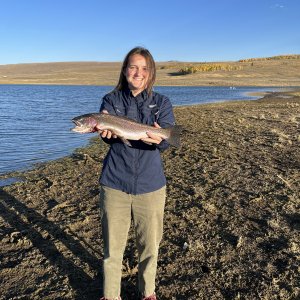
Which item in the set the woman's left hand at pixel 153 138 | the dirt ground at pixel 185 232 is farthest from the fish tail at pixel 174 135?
the dirt ground at pixel 185 232

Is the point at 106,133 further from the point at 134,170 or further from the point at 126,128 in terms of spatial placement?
the point at 134,170

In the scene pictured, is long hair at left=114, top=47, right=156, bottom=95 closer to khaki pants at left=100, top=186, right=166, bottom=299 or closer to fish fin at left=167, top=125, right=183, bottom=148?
fish fin at left=167, top=125, right=183, bottom=148

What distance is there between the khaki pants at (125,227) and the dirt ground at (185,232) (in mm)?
581

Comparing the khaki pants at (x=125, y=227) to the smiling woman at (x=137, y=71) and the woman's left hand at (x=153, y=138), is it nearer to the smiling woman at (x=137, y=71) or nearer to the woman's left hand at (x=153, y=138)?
the woman's left hand at (x=153, y=138)

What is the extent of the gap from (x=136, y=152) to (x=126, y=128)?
26 centimetres

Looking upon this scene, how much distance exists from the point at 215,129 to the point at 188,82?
52.0 m

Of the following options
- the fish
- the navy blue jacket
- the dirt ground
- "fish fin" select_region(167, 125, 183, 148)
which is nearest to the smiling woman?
the navy blue jacket

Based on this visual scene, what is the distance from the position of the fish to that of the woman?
0.06 m

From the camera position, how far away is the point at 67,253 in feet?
17.7

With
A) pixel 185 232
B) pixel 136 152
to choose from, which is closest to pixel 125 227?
pixel 136 152

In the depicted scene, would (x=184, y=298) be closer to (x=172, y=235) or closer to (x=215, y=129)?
(x=172, y=235)

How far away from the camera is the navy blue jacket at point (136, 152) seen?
374cm

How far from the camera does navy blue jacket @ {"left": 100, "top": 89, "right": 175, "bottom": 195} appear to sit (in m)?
3.74

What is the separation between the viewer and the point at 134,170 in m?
3.72
